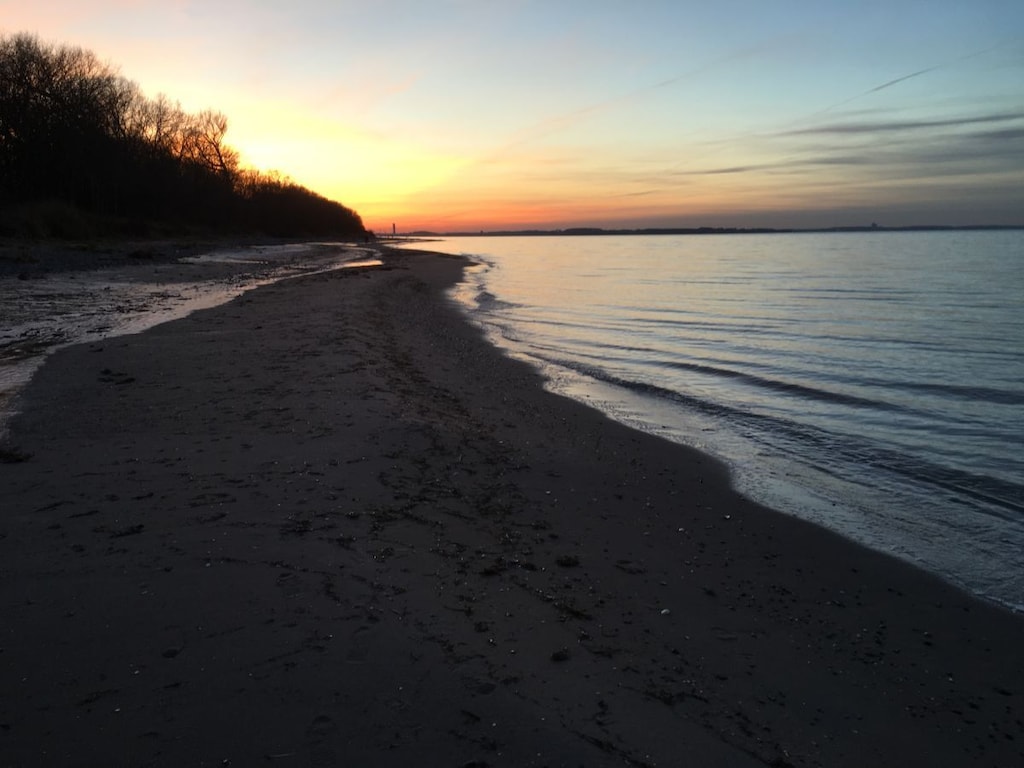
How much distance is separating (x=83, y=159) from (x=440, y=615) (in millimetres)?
55329

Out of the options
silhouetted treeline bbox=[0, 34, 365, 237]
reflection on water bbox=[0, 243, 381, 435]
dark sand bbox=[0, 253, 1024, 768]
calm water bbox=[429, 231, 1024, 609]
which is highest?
silhouetted treeline bbox=[0, 34, 365, 237]

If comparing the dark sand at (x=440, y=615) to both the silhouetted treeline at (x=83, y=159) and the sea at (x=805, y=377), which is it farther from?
the silhouetted treeline at (x=83, y=159)

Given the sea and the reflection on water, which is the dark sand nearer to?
the sea

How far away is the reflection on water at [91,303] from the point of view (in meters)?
10.6

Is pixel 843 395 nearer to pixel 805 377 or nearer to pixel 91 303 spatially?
pixel 805 377

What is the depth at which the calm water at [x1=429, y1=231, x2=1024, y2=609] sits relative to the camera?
5.94 metres

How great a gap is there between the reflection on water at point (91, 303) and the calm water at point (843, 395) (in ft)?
26.9

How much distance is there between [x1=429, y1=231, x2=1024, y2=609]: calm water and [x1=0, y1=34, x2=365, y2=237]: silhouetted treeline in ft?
109

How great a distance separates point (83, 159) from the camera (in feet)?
151

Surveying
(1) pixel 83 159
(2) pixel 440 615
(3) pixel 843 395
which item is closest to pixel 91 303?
(2) pixel 440 615

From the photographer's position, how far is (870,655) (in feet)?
11.9

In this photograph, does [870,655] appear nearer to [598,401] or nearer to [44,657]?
[44,657]

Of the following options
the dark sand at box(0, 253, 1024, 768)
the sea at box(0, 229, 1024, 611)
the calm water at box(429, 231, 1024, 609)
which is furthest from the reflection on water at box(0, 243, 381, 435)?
the calm water at box(429, 231, 1024, 609)

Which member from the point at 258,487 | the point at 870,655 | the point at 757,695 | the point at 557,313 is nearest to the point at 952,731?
the point at 870,655
